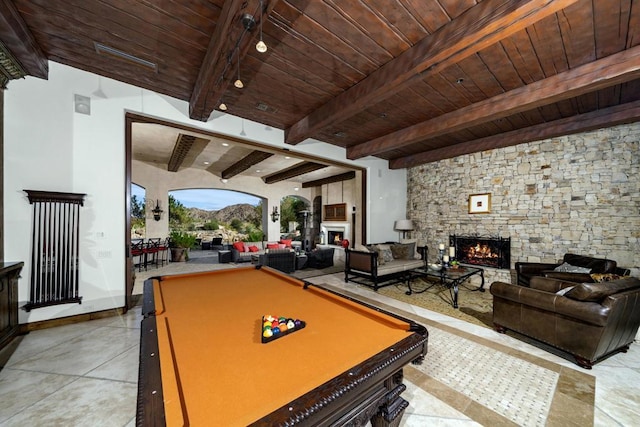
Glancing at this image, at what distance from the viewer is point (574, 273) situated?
335cm

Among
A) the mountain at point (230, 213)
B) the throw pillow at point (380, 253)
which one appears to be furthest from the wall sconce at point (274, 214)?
the mountain at point (230, 213)

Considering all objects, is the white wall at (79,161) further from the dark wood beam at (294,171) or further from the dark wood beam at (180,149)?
the dark wood beam at (294,171)

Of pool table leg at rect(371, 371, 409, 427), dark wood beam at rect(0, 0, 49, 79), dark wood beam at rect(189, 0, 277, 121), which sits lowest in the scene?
A: pool table leg at rect(371, 371, 409, 427)

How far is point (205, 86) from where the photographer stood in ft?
9.41

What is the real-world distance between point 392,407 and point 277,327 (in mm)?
708

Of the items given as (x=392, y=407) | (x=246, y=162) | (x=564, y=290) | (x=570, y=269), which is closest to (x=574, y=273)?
(x=570, y=269)

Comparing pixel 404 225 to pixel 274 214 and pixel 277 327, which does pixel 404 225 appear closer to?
pixel 277 327

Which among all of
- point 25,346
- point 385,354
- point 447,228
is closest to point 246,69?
point 385,354

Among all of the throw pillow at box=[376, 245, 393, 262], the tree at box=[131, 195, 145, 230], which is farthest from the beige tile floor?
the tree at box=[131, 195, 145, 230]

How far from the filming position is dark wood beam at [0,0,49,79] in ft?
6.73

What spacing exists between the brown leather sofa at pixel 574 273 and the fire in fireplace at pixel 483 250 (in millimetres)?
784

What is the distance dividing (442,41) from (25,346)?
5166mm

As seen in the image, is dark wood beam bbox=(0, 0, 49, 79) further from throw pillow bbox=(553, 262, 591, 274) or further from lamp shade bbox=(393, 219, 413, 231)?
throw pillow bbox=(553, 262, 591, 274)

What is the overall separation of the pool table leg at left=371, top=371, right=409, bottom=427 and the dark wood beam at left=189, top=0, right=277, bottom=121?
2.59 metres
